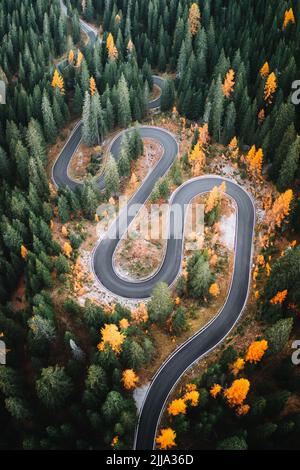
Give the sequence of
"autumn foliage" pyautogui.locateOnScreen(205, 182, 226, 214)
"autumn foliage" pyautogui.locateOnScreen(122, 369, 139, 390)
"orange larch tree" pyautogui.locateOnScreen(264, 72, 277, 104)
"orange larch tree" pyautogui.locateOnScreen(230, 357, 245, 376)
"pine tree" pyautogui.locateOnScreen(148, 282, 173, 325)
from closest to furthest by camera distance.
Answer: "orange larch tree" pyautogui.locateOnScreen(230, 357, 245, 376)
"autumn foliage" pyautogui.locateOnScreen(122, 369, 139, 390)
"pine tree" pyautogui.locateOnScreen(148, 282, 173, 325)
"autumn foliage" pyautogui.locateOnScreen(205, 182, 226, 214)
"orange larch tree" pyautogui.locateOnScreen(264, 72, 277, 104)

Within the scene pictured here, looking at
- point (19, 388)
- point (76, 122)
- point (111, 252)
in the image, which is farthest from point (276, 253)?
point (76, 122)

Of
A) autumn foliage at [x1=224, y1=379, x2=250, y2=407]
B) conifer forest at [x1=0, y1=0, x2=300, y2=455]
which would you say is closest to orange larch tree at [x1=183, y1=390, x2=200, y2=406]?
conifer forest at [x1=0, y1=0, x2=300, y2=455]

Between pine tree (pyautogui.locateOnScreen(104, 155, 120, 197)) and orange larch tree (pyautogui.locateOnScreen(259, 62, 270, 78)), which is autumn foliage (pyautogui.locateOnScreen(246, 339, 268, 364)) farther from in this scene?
orange larch tree (pyautogui.locateOnScreen(259, 62, 270, 78))

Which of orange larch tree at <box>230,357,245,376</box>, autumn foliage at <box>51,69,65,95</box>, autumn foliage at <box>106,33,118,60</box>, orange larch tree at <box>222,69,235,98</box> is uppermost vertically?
autumn foliage at <box>106,33,118,60</box>

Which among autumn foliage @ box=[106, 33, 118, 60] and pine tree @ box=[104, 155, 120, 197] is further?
autumn foliage @ box=[106, 33, 118, 60]

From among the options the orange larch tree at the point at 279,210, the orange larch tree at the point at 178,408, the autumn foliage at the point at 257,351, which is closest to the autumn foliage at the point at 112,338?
the orange larch tree at the point at 178,408
